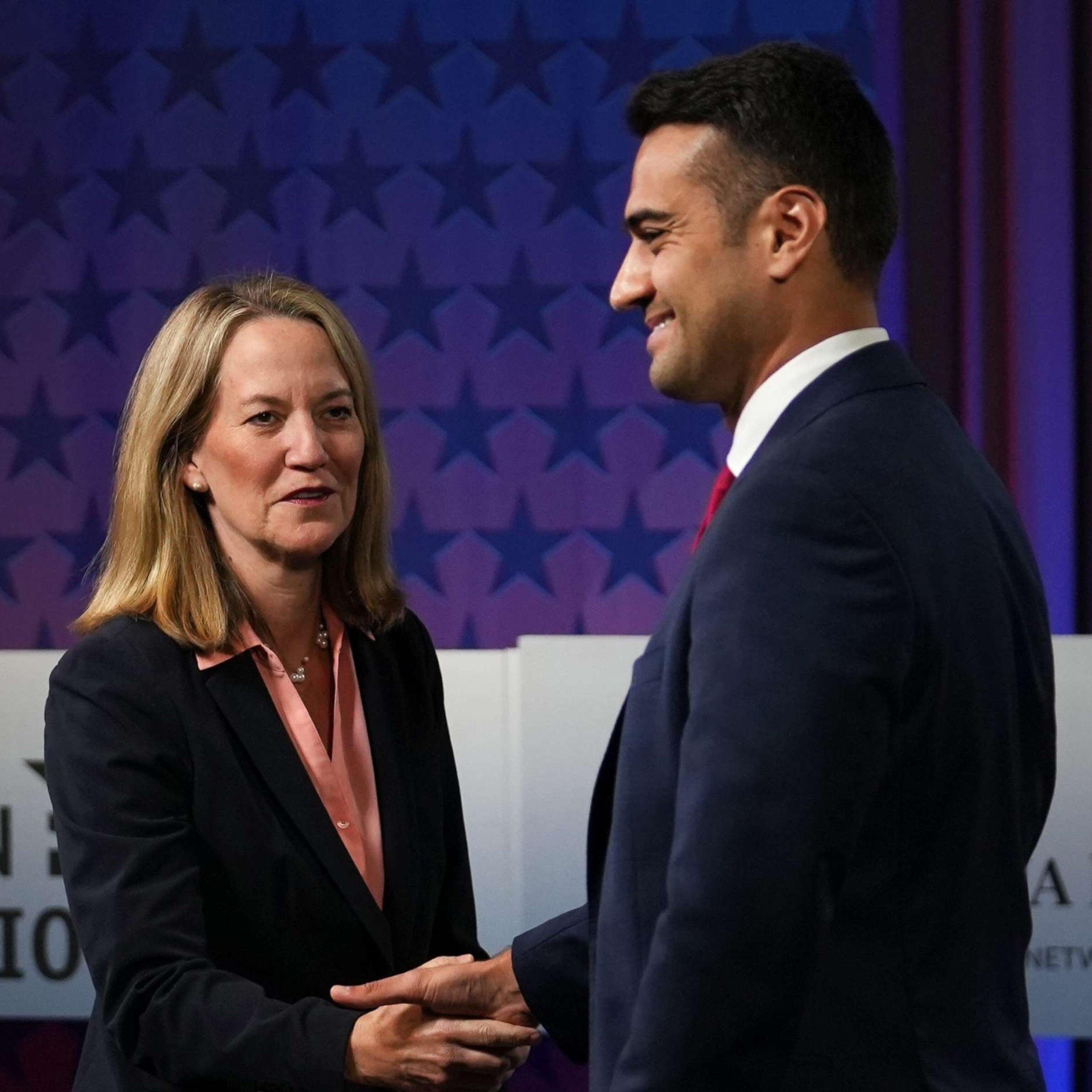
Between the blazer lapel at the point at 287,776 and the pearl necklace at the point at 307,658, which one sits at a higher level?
the pearl necklace at the point at 307,658

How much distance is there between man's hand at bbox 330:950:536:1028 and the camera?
5.75ft

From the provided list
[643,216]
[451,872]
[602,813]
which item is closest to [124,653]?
[451,872]

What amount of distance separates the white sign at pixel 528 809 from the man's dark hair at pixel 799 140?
4.91ft

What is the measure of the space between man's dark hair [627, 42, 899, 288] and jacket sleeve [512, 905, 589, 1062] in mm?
835

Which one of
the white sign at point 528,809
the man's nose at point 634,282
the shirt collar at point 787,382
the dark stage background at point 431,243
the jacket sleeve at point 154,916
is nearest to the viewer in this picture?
the shirt collar at point 787,382

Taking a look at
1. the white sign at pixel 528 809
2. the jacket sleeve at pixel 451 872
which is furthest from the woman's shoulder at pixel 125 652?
the white sign at pixel 528 809

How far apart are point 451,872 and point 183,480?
647 mm

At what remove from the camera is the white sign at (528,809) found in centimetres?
277

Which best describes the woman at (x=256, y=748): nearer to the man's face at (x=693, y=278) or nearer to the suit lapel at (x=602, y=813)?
the suit lapel at (x=602, y=813)

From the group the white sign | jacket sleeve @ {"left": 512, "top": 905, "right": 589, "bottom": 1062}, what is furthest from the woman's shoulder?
the white sign

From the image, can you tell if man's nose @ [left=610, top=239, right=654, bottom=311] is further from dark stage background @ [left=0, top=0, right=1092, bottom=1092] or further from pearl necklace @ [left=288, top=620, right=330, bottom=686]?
dark stage background @ [left=0, top=0, right=1092, bottom=1092]

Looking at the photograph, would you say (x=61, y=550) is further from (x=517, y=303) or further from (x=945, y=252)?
(x=945, y=252)

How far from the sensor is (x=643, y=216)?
144 centimetres

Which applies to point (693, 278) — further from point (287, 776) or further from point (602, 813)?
point (287, 776)
